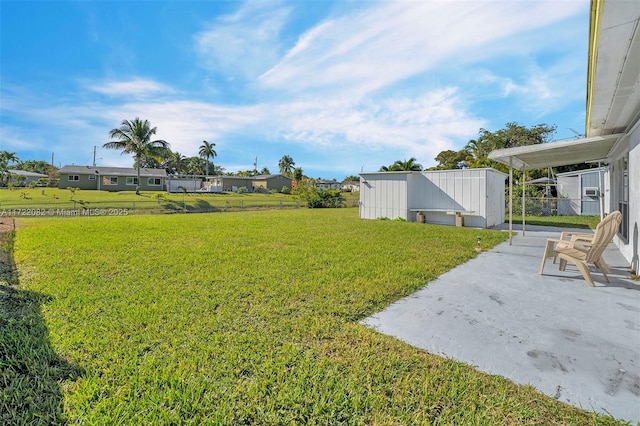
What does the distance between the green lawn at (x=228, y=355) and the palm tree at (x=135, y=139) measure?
2801cm

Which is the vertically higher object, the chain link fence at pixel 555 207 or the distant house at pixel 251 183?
the distant house at pixel 251 183

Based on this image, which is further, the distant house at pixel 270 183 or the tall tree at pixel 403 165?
the distant house at pixel 270 183

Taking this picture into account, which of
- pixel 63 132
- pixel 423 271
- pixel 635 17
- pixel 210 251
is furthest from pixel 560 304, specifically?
pixel 63 132

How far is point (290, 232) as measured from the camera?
10117 millimetres

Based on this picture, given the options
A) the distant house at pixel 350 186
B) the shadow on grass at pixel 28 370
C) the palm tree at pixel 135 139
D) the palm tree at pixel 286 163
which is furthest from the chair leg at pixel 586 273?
the palm tree at pixel 286 163

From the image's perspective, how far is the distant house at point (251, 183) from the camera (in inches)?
1746

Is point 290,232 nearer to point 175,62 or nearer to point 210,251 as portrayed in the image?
point 210,251

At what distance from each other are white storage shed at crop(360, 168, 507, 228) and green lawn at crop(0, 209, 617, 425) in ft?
27.2

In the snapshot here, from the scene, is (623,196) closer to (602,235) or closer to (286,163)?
(602,235)

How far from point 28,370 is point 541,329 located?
4.68m

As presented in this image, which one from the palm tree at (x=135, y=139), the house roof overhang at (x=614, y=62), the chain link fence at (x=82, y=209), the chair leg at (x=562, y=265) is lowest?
the chair leg at (x=562, y=265)

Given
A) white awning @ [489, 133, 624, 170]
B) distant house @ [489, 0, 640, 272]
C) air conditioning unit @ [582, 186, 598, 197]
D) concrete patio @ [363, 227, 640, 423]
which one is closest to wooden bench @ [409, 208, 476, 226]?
white awning @ [489, 133, 624, 170]

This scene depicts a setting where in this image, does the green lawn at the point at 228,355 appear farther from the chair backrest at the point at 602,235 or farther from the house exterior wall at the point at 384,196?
the house exterior wall at the point at 384,196

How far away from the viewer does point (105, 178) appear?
34.4 meters
